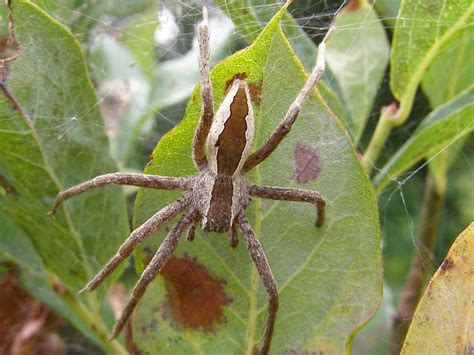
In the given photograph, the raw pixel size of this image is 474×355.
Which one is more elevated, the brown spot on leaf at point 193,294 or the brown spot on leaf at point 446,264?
the brown spot on leaf at point 446,264

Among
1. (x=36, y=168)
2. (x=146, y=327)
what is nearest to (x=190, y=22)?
(x=36, y=168)

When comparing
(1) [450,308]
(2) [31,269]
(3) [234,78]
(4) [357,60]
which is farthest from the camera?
(4) [357,60]

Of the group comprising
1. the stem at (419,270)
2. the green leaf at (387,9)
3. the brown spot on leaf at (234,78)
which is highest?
the brown spot on leaf at (234,78)

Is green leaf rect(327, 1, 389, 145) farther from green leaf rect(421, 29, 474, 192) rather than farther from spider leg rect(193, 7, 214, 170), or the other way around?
spider leg rect(193, 7, 214, 170)

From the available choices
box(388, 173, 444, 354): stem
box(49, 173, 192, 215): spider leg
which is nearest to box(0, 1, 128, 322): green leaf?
box(49, 173, 192, 215): spider leg

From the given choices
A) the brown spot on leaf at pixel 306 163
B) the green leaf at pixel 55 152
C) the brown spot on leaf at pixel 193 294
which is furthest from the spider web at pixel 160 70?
the brown spot on leaf at pixel 193 294

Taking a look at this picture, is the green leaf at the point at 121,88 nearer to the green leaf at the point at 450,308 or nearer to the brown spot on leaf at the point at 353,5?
the brown spot on leaf at the point at 353,5

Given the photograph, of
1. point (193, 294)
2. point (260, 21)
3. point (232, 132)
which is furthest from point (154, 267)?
point (260, 21)

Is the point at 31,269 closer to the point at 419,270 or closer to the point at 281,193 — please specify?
the point at 281,193
